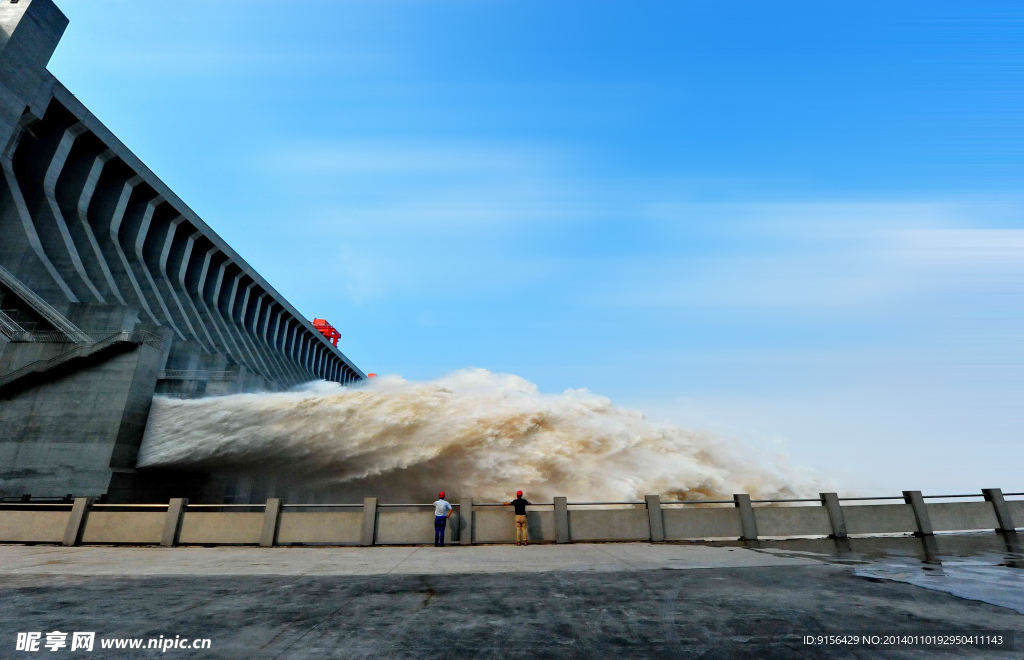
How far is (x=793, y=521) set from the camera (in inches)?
523

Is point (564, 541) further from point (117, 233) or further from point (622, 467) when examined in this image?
point (117, 233)

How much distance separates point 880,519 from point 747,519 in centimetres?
377

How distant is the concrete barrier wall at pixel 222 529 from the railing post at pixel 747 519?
43.8 feet

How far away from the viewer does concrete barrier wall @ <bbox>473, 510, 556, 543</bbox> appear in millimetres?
13365

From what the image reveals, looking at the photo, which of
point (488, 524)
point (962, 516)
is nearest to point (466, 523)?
point (488, 524)

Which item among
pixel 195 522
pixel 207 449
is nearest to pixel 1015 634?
pixel 195 522

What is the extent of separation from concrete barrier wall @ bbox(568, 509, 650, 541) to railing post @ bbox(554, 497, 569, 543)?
19cm

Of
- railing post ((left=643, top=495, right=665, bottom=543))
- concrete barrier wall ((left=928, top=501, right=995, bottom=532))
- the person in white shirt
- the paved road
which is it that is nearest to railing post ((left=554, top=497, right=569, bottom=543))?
railing post ((left=643, top=495, right=665, bottom=543))

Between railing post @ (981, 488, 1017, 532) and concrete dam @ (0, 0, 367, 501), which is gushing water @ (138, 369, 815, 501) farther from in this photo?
railing post @ (981, 488, 1017, 532)

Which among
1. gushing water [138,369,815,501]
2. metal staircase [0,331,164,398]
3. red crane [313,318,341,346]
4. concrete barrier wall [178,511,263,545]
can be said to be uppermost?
red crane [313,318,341,346]

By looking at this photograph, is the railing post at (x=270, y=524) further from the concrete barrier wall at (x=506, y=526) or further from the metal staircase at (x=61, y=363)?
the metal staircase at (x=61, y=363)

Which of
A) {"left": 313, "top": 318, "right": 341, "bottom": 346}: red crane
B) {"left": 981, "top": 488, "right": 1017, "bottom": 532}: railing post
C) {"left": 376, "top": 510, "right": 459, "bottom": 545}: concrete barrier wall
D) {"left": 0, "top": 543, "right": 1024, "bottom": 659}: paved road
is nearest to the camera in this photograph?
{"left": 0, "top": 543, "right": 1024, "bottom": 659}: paved road

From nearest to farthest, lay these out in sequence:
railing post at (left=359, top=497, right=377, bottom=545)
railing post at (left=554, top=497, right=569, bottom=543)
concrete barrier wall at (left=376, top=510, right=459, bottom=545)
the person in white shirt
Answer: the person in white shirt < railing post at (left=359, top=497, right=377, bottom=545) < railing post at (left=554, top=497, right=569, bottom=543) < concrete barrier wall at (left=376, top=510, right=459, bottom=545)

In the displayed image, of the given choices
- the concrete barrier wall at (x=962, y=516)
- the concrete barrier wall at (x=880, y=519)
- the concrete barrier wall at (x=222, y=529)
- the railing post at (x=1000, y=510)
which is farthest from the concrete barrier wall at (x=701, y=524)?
the concrete barrier wall at (x=222, y=529)
